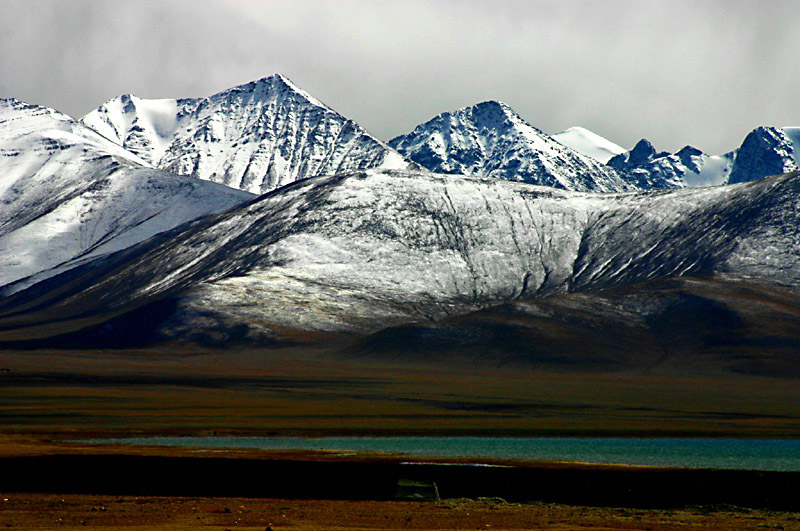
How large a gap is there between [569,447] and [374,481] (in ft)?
107

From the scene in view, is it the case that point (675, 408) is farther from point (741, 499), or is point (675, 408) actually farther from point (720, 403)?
point (741, 499)

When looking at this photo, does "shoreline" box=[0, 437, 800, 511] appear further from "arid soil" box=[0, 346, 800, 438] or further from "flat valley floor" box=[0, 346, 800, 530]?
"arid soil" box=[0, 346, 800, 438]

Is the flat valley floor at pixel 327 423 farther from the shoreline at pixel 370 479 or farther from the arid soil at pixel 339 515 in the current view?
the shoreline at pixel 370 479

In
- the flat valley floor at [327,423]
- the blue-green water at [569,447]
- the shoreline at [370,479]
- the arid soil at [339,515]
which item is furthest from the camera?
the blue-green water at [569,447]

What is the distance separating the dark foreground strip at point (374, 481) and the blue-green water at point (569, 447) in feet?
36.2

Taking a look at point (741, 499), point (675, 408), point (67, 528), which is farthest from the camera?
point (675, 408)

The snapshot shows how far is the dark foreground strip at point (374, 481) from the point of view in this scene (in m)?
52.1

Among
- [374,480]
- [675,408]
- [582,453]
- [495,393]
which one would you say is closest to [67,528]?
[374,480]

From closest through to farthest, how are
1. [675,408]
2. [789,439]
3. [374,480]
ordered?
[374,480], [789,439], [675,408]

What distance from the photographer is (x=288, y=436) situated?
9050 cm

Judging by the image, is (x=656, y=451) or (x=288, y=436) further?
(x=288, y=436)

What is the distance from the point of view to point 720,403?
462ft

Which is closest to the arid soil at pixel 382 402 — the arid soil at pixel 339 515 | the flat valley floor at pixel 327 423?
the flat valley floor at pixel 327 423

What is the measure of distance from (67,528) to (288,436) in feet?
173
